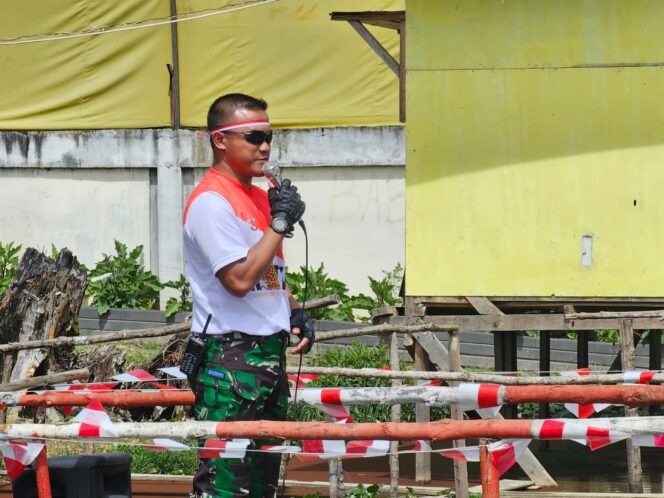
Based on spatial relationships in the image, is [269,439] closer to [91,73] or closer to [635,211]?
[635,211]

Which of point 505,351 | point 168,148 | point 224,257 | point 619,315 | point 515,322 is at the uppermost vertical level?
point 168,148

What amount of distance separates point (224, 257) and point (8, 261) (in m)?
14.0

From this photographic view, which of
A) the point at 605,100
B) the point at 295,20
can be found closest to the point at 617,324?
the point at 605,100

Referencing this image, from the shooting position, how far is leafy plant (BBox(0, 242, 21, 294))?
1781 cm

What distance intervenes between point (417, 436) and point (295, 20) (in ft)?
46.5

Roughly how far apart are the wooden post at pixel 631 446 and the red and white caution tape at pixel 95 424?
562cm

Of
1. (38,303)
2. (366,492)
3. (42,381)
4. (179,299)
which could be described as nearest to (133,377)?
(42,381)

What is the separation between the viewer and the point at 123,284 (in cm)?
1764

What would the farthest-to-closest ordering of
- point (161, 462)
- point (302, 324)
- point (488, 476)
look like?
point (161, 462), point (302, 324), point (488, 476)

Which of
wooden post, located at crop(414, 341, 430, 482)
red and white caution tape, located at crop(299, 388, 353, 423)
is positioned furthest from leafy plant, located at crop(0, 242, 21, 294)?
red and white caution tape, located at crop(299, 388, 353, 423)

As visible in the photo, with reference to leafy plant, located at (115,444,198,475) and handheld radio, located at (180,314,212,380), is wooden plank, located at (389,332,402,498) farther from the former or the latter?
handheld radio, located at (180,314,212,380)

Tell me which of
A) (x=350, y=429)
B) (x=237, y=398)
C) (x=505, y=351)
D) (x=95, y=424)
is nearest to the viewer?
(x=350, y=429)

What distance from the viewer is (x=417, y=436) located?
4324 millimetres

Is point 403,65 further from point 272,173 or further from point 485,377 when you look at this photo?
point 272,173
